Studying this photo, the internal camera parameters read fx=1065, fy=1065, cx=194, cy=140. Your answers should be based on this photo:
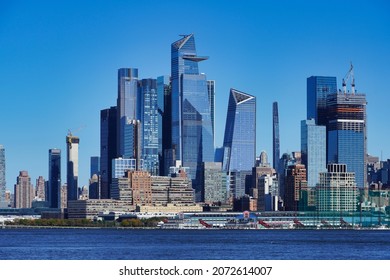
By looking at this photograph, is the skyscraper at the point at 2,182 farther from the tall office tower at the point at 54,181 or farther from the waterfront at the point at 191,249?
the waterfront at the point at 191,249

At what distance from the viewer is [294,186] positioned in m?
141

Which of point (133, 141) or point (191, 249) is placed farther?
point (133, 141)

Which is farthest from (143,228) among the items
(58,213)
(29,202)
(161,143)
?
(29,202)

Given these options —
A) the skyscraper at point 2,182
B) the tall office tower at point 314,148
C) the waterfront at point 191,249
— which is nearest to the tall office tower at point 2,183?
the skyscraper at point 2,182

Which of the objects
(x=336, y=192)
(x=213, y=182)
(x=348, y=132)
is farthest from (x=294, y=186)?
(x=348, y=132)

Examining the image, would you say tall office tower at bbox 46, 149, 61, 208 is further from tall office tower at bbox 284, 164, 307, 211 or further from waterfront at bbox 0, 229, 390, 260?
waterfront at bbox 0, 229, 390, 260

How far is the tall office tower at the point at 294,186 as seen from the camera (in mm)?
136250

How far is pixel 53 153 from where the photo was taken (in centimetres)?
18088

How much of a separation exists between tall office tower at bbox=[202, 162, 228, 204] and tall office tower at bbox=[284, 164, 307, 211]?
569 inches

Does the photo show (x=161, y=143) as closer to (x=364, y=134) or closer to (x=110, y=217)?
(x=364, y=134)

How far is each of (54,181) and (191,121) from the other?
26.7 meters

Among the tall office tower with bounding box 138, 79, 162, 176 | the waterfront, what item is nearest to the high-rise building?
the tall office tower with bounding box 138, 79, 162, 176

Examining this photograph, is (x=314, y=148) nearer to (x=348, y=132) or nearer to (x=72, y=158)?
(x=348, y=132)
